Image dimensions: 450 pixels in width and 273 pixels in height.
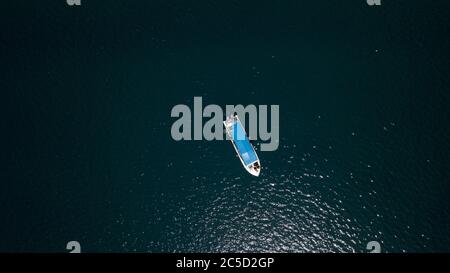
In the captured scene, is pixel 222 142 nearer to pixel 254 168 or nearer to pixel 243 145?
pixel 243 145

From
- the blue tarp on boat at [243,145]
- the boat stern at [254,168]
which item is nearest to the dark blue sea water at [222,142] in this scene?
the boat stern at [254,168]

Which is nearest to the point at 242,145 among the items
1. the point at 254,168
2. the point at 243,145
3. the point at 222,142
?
the point at 243,145

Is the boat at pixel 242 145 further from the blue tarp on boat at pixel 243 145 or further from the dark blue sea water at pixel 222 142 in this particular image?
the dark blue sea water at pixel 222 142

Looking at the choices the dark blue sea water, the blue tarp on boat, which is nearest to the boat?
the blue tarp on boat

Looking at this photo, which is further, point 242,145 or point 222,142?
point 222,142

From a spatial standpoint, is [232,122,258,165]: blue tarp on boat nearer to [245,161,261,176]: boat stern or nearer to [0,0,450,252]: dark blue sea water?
[245,161,261,176]: boat stern
